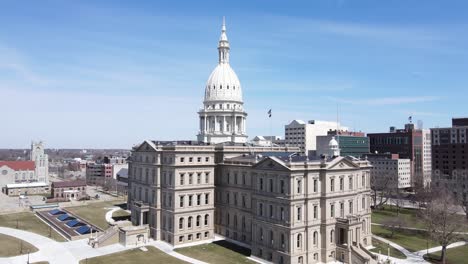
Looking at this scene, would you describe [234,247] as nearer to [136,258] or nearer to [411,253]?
[136,258]

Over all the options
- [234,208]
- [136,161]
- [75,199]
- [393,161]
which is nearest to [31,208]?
[75,199]

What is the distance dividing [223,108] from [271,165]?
1553 inches

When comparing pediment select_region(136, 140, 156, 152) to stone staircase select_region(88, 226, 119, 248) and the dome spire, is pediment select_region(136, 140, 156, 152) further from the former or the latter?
the dome spire

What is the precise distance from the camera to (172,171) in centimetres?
7831

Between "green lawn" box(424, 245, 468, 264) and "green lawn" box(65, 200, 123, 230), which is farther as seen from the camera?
"green lawn" box(65, 200, 123, 230)

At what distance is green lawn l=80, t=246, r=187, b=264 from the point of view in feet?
218

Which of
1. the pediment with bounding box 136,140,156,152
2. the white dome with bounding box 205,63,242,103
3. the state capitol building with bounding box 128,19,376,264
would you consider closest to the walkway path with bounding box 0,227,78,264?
the state capitol building with bounding box 128,19,376,264

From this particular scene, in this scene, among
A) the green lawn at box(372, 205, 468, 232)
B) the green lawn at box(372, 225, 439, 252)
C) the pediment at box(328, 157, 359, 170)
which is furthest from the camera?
the green lawn at box(372, 205, 468, 232)

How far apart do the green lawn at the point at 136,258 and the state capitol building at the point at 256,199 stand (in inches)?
254

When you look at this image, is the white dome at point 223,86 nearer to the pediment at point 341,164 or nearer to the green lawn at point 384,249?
the pediment at point 341,164

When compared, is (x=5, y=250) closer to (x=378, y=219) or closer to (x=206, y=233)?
(x=206, y=233)

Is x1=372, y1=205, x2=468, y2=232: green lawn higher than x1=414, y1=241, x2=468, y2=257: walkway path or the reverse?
higher

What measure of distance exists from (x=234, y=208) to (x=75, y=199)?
3149 inches

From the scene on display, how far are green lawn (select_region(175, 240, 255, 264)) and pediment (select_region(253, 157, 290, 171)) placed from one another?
15804 mm
